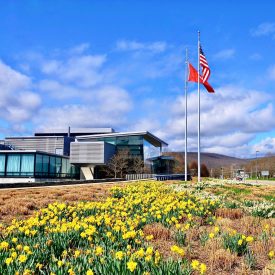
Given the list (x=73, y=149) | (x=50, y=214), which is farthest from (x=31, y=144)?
(x=50, y=214)

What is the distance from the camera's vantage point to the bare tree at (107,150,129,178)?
56.2 meters

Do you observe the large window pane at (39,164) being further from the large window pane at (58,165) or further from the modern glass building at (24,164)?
the large window pane at (58,165)

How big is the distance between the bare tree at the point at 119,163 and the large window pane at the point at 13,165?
16051 millimetres

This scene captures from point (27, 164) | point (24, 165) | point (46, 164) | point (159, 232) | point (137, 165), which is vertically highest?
point (137, 165)

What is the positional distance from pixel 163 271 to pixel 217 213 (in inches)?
195

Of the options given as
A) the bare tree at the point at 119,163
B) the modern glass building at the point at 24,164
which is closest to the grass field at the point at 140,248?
the modern glass building at the point at 24,164

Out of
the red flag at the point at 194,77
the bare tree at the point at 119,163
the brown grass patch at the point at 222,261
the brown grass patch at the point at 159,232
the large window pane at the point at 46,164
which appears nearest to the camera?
the brown grass patch at the point at 222,261

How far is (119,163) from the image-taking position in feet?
186

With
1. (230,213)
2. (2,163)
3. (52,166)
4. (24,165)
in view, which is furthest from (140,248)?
(52,166)

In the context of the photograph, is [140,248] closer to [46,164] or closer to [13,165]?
[13,165]

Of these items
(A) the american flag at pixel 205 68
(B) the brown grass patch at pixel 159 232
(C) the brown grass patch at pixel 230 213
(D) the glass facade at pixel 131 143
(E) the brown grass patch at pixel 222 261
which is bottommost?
(E) the brown grass patch at pixel 222 261

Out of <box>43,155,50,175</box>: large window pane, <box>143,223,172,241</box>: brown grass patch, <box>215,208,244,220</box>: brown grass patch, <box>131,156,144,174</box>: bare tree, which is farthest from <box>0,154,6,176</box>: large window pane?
<box>143,223,172,241</box>: brown grass patch

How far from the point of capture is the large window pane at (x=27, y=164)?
1789 inches

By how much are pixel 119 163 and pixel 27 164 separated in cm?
1627
